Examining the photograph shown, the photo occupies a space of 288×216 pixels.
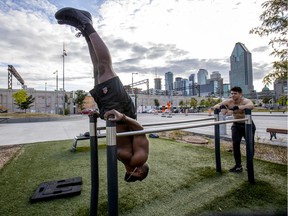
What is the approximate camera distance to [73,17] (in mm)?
1762

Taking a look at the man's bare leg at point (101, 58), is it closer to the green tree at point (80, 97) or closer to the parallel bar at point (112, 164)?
the parallel bar at point (112, 164)

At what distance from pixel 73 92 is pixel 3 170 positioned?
4649 centimetres

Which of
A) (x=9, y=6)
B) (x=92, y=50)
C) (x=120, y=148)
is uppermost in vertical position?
(x=9, y=6)

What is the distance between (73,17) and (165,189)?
2.62 metres

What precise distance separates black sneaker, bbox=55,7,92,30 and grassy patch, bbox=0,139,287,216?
211 centimetres

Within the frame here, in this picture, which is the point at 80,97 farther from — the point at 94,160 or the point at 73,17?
the point at 73,17

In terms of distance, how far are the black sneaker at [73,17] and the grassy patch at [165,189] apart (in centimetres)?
211

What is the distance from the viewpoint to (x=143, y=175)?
6.17 feet

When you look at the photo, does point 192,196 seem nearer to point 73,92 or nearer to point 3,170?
point 3,170

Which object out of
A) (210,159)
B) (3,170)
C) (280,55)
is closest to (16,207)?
(3,170)

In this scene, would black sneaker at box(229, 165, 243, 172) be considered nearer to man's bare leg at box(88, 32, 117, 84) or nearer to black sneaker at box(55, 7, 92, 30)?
man's bare leg at box(88, 32, 117, 84)

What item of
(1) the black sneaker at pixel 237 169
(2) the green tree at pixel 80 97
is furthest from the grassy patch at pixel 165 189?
(2) the green tree at pixel 80 97

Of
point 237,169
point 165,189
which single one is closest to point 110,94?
point 165,189

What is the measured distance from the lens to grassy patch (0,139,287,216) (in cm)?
241
